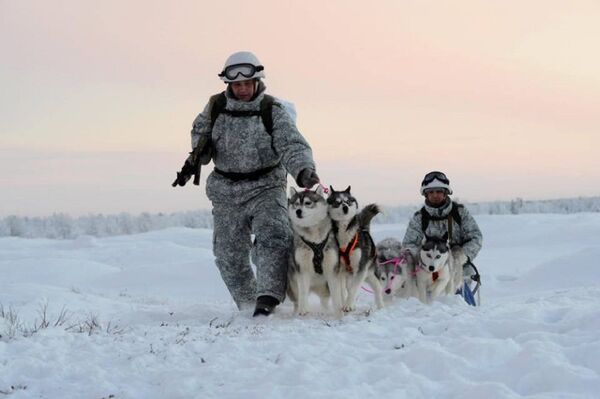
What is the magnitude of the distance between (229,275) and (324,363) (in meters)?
3.84

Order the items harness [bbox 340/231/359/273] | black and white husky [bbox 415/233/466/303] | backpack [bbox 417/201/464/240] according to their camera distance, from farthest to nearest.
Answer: backpack [bbox 417/201/464/240] < black and white husky [bbox 415/233/466/303] < harness [bbox 340/231/359/273]

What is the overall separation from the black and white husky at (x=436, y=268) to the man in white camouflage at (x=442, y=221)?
0.69 feet

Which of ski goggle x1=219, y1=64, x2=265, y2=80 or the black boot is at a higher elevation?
ski goggle x1=219, y1=64, x2=265, y2=80

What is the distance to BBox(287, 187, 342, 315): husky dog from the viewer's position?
6840 mm

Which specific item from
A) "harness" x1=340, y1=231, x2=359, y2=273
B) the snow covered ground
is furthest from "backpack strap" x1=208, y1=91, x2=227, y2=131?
the snow covered ground

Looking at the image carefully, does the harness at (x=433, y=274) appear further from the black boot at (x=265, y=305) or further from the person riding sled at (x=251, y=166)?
the black boot at (x=265, y=305)

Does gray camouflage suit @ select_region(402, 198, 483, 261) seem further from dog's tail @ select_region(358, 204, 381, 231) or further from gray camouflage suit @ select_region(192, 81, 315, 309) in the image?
gray camouflage suit @ select_region(192, 81, 315, 309)

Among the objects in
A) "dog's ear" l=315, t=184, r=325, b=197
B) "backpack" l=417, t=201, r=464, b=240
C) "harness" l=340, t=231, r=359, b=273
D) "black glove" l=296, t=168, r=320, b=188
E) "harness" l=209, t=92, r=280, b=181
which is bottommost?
"harness" l=340, t=231, r=359, b=273

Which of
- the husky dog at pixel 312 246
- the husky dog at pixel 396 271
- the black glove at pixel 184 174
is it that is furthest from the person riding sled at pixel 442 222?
the black glove at pixel 184 174

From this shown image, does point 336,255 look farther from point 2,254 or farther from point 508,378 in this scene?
point 2,254

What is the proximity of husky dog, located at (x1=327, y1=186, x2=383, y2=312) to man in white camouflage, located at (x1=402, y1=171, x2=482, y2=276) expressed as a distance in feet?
5.11

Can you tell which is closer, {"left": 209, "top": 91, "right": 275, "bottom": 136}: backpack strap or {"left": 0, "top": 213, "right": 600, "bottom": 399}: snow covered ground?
{"left": 0, "top": 213, "right": 600, "bottom": 399}: snow covered ground

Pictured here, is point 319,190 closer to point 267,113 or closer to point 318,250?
point 318,250

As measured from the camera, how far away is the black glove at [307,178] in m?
6.88
